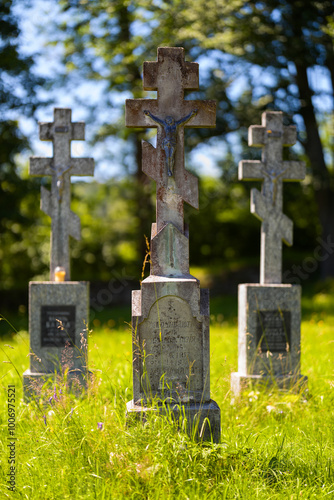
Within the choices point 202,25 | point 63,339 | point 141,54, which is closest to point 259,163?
point 63,339

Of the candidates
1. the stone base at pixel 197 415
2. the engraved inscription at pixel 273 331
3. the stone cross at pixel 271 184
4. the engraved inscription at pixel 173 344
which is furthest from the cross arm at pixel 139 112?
the engraved inscription at pixel 273 331

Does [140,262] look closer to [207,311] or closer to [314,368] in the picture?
[314,368]

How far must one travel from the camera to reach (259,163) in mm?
6012

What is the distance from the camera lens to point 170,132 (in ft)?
13.8

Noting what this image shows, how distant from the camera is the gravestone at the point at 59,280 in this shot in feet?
18.2

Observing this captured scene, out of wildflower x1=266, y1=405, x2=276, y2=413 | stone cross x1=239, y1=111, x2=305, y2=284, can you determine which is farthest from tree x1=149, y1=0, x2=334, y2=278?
wildflower x1=266, y1=405, x2=276, y2=413

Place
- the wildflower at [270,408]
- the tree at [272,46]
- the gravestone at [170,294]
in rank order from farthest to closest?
1. the tree at [272,46]
2. the wildflower at [270,408]
3. the gravestone at [170,294]

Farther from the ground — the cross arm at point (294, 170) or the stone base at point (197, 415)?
the cross arm at point (294, 170)

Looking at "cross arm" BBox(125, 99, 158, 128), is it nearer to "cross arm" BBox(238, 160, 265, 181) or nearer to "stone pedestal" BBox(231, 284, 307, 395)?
"cross arm" BBox(238, 160, 265, 181)

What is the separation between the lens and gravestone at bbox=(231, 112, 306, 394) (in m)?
5.52

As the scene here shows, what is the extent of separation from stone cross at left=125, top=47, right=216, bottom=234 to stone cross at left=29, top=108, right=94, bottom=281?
188 centimetres

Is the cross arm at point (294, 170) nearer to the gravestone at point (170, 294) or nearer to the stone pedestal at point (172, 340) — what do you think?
the gravestone at point (170, 294)

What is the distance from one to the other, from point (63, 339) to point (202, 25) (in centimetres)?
941

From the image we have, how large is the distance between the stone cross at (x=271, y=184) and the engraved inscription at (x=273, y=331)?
45cm
